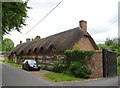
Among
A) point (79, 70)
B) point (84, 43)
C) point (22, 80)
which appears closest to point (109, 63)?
point (79, 70)

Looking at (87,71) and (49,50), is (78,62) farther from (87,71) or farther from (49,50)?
(49,50)

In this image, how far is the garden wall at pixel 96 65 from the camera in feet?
47.5

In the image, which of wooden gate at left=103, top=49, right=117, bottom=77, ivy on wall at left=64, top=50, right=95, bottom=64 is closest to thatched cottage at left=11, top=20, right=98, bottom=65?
ivy on wall at left=64, top=50, right=95, bottom=64

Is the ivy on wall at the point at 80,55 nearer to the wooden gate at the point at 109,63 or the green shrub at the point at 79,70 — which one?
the green shrub at the point at 79,70

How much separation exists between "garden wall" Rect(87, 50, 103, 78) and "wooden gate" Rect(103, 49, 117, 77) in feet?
1.62

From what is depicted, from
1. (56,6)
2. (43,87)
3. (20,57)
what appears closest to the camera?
(43,87)

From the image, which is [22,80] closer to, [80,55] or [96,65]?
[80,55]

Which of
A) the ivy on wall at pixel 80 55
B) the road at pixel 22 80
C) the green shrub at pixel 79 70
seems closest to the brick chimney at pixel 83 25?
the ivy on wall at pixel 80 55

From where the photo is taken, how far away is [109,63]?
15.8 meters

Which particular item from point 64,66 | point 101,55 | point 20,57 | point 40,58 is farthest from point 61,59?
point 20,57

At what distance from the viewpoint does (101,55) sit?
14.8 m

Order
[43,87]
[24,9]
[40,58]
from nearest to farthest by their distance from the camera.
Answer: [43,87] < [24,9] < [40,58]

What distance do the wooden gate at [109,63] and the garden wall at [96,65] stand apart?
19.4 inches

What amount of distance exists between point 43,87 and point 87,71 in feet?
21.2
